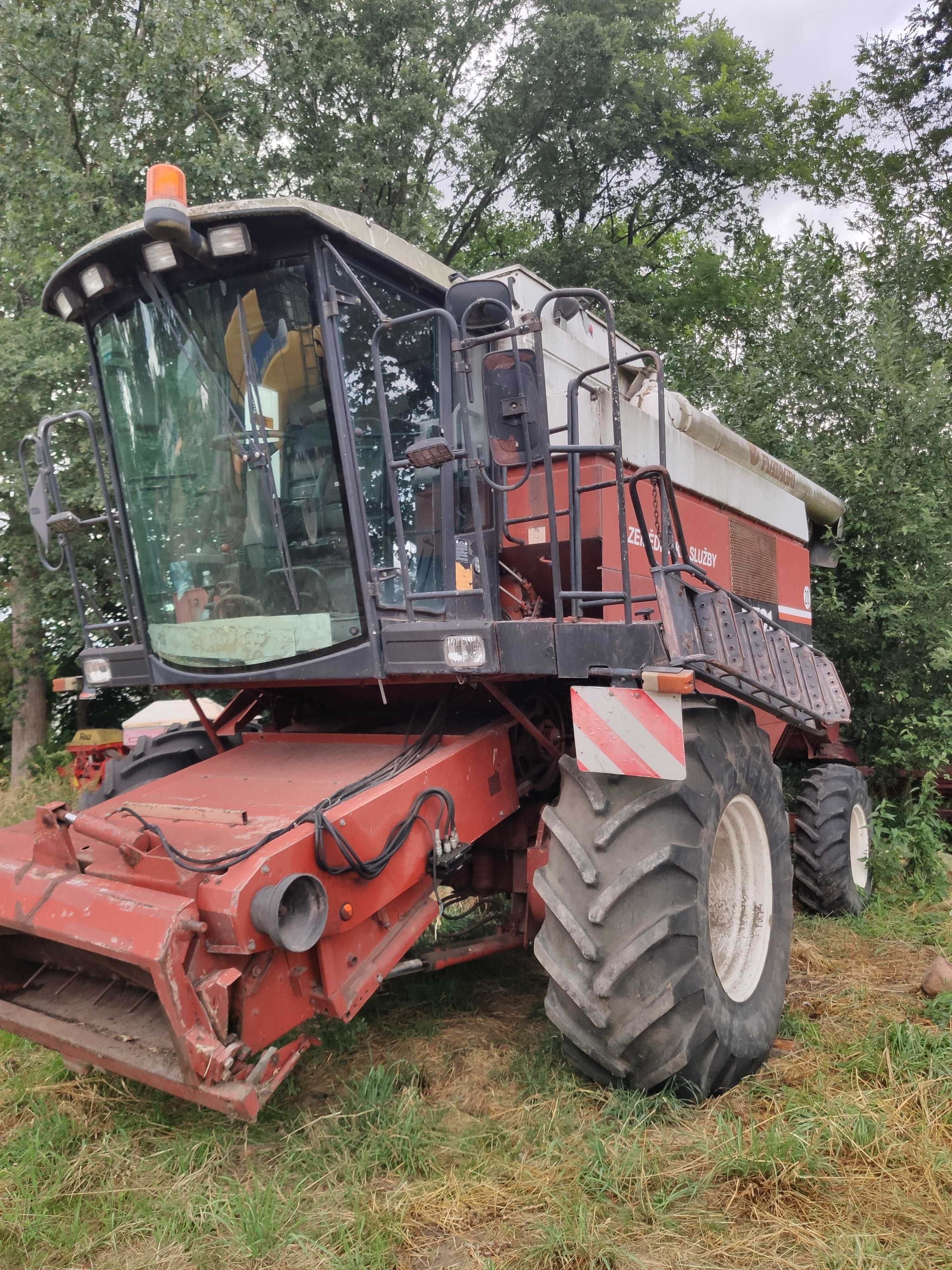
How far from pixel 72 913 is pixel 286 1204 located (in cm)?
100

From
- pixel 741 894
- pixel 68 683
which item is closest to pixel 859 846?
pixel 741 894

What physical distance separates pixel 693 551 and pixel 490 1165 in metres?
3.14

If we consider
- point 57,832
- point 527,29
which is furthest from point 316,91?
point 57,832

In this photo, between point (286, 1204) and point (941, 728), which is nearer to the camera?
point (286, 1204)

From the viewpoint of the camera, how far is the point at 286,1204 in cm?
264

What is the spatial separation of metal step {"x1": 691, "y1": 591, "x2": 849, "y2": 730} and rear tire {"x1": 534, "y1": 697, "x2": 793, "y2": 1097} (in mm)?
213

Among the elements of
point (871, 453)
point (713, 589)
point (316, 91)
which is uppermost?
point (316, 91)

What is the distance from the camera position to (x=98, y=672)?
425 cm

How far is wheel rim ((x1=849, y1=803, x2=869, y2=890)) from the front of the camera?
571cm

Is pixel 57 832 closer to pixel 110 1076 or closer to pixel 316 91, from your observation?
pixel 110 1076

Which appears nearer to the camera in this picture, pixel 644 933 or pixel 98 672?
pixel 644 933

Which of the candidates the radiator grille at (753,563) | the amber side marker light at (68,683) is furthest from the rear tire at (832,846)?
the amber side marker light at (68,683)

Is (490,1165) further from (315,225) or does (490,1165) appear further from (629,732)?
(315,225)

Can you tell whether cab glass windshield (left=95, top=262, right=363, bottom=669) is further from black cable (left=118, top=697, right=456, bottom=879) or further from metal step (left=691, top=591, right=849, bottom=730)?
metal step (left=691, top=591, right=849, bottom=730)
